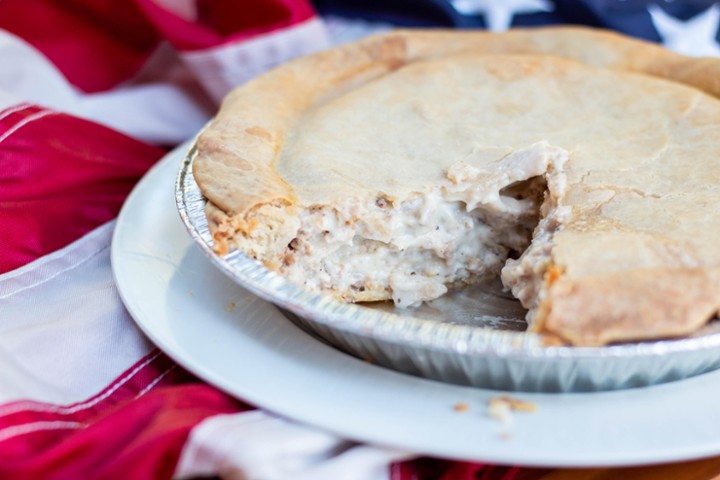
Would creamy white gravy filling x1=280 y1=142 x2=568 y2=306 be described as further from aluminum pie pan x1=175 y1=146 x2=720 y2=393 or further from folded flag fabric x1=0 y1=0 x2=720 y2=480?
folded flag fabric x1=0 y1=0 x2=720 y2=480

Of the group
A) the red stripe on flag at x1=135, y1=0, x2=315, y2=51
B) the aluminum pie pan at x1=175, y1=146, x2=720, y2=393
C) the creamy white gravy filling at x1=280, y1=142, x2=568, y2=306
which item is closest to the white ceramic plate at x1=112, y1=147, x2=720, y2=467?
the aluminum pie pan at x1=175, y1=146, x2=720, y2=393

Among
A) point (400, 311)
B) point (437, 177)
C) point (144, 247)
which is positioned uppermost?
point (437, 177)

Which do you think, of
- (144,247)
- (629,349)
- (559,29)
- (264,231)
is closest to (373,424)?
(629,349)

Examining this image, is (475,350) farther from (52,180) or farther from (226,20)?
(226,20)

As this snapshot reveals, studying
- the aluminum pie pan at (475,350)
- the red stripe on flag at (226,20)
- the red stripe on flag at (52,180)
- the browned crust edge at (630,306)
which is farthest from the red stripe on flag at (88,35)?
the browned crust edge at (630,306)

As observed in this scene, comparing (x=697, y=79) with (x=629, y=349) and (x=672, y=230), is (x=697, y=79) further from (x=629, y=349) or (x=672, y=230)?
(x=629, y=349)

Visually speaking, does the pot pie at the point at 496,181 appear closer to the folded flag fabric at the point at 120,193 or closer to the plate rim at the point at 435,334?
the plate rim at the point at 435,334
